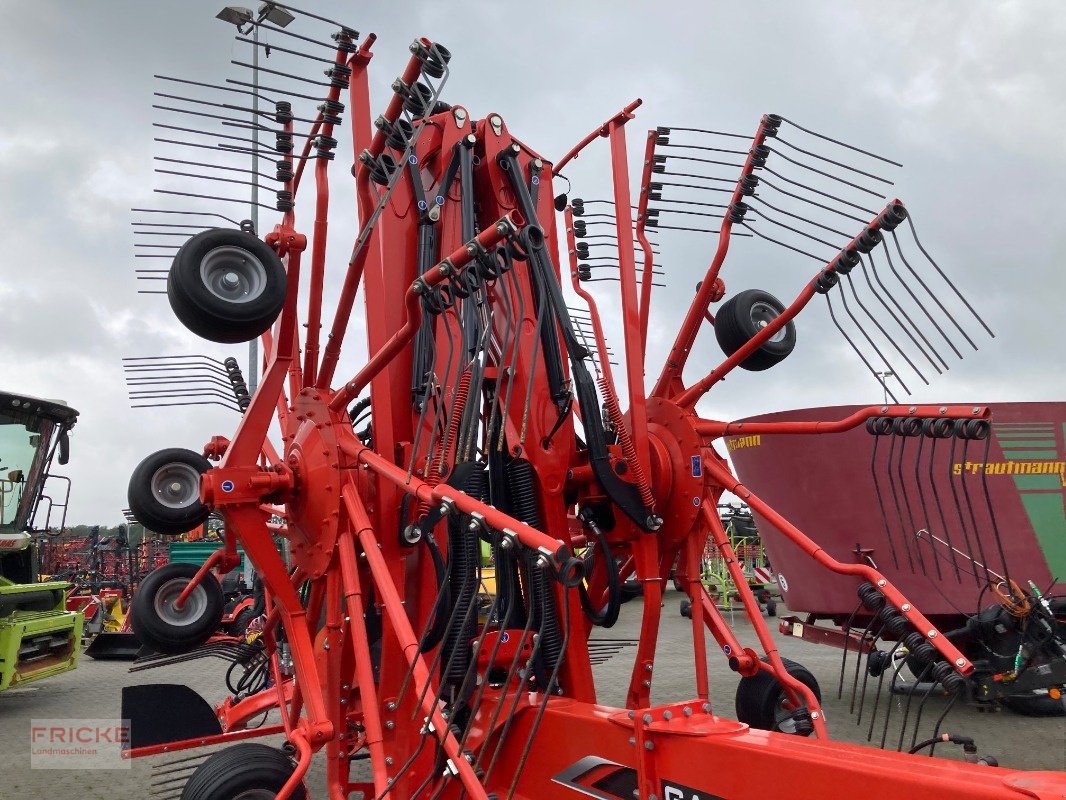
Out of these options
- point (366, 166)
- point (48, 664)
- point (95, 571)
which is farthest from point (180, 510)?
point (95, 571)

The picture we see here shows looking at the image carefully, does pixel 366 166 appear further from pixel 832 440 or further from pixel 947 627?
pixel 947 627

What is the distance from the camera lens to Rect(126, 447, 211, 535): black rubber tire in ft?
18.8

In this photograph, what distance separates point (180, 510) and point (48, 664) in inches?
205

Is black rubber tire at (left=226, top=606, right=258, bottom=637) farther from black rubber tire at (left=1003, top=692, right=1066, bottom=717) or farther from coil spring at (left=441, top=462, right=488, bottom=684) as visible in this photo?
black rubber tire at (left=1003, top=692, right=1066, bottom=717)

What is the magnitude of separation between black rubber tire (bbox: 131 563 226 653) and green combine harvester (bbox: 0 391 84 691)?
4501 mm

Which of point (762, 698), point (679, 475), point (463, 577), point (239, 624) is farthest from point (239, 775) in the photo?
point (239, 624)

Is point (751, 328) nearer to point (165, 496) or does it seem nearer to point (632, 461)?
point (632, 461)

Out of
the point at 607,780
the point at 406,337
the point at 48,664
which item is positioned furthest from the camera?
the point at 48,664

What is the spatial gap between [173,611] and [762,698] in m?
3.66

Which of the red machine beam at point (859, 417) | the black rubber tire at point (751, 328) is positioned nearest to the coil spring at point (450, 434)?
the red machine beam at point (859, 417)

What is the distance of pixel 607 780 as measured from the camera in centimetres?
298

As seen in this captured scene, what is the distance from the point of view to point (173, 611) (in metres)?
5.55

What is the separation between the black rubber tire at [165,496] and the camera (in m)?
5.72

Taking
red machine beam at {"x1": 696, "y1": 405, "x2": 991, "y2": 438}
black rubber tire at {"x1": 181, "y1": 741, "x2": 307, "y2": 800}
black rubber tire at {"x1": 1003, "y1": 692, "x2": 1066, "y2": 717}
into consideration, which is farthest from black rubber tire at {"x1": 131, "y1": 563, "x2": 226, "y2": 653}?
black rubber tire at {"x1": 1003, "y1": 692, "x2": 1066, "y2": 717}
